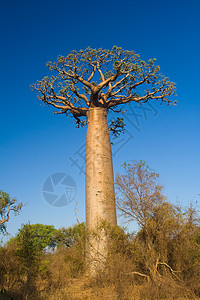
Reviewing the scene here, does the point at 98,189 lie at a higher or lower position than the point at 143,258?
higher

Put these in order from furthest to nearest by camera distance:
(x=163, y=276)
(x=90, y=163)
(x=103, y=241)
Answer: (x=90, y=163) < (x=103, y=241) < (x=163, y=276)

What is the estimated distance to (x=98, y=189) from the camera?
7.04 meters

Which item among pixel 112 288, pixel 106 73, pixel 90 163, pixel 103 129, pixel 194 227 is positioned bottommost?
pixel 112 288

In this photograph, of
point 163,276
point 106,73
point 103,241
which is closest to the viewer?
point 163,276

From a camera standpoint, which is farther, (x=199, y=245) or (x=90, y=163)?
(x=90, y=163)

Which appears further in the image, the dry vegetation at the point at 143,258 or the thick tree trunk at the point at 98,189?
the thick tree trunk at the point at 98,189

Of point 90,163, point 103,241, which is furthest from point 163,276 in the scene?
point 90,163

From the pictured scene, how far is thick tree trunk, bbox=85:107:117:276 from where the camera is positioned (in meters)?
5.78

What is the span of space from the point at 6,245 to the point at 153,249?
3.94 meters

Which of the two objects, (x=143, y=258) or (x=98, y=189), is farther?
(x=98, y=189)

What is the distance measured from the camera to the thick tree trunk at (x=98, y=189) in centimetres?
578

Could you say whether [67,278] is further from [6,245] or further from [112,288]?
[112,288]

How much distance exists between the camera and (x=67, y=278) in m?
6.84

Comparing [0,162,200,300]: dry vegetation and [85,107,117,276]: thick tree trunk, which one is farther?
[85,107,117,276]: thick tree trunk
